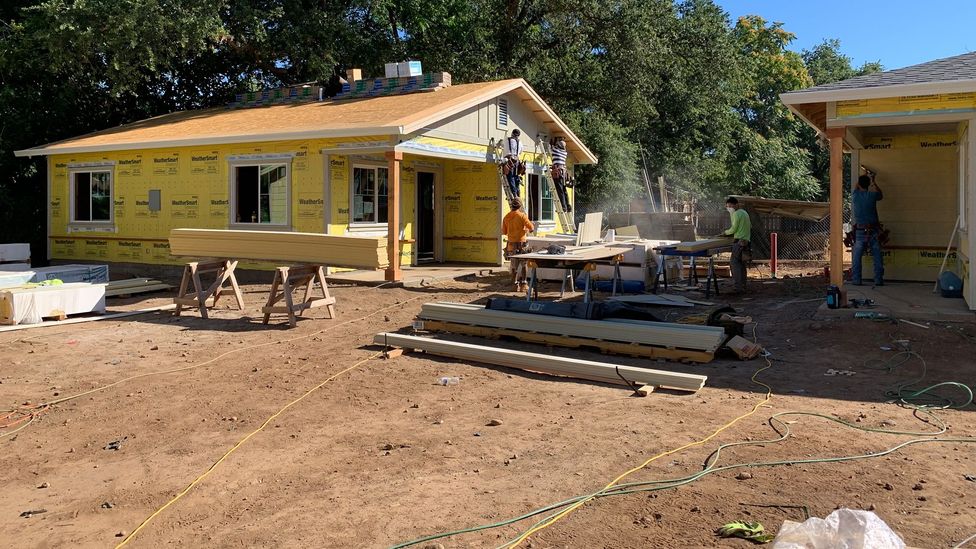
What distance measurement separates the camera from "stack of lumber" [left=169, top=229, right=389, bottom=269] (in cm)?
1094

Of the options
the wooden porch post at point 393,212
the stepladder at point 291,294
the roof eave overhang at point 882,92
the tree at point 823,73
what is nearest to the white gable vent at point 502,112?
the wooden porch post at point 393,212

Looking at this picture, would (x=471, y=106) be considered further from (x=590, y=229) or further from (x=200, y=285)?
(x=200, y=285)

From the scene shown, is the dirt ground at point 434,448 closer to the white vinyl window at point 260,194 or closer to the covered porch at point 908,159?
the covered porch at point 908,159

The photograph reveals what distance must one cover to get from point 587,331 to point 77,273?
11.3m

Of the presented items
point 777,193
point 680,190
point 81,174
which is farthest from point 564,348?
point 777,193

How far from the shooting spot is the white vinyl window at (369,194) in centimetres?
1675

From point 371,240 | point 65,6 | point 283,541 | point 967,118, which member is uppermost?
point 65,6

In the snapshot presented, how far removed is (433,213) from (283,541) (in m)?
15.7

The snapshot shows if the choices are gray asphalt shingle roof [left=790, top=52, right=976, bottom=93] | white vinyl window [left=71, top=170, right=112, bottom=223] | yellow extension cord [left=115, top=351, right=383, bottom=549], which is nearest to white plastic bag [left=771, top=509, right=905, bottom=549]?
yellow extension cord [left=115, top=351, right=383, bottom=549]

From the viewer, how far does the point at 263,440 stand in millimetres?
6035

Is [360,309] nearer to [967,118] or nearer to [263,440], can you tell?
[263,440]

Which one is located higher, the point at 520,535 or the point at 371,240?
the point at 371,240

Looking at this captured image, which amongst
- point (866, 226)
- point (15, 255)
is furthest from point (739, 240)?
point (15, 255)

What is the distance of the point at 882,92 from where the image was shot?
10.3 metres
